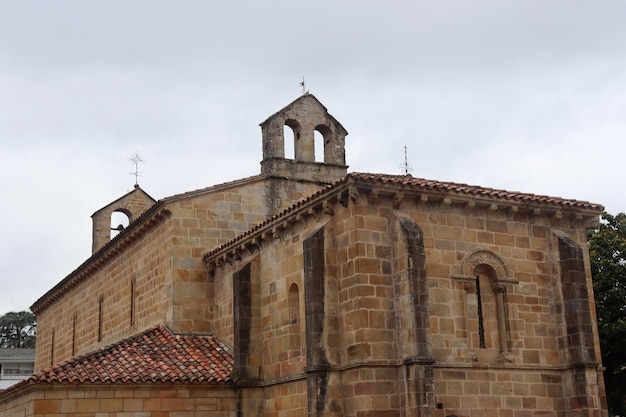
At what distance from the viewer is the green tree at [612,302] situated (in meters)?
24.0

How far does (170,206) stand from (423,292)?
28.5ft

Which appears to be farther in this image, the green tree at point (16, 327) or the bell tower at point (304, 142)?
the green tree at point (16, 327)

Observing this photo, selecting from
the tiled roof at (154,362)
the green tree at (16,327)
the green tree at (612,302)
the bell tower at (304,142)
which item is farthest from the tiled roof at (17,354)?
the green tree at (612,302)

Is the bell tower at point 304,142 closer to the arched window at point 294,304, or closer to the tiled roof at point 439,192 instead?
the tiled roof at point 439,192

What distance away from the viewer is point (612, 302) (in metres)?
24.4

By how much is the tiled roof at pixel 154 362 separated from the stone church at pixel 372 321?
46 mm

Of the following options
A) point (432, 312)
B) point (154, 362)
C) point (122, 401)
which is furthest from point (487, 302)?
point (122, 401)

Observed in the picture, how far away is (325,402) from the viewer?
46.9ft

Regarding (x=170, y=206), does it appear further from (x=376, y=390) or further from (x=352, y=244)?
(x=376, y=390)

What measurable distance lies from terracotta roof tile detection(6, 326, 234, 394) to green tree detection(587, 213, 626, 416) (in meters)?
12.1

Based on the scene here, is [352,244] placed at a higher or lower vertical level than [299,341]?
higher

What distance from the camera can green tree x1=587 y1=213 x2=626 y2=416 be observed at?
24016 millimetres

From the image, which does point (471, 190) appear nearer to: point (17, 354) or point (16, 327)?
point (17, 354)

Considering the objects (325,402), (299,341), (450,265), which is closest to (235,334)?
(299,341)
